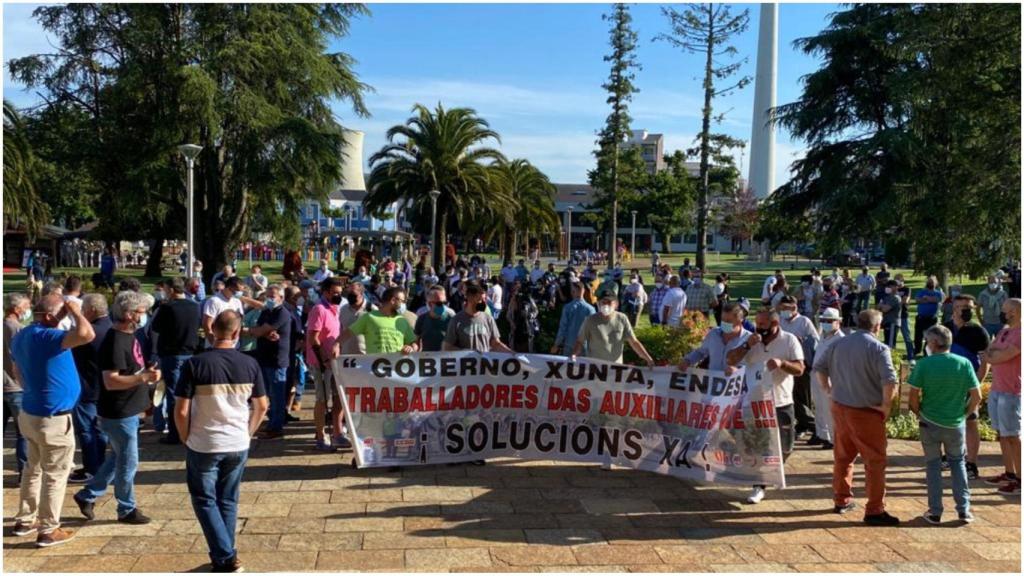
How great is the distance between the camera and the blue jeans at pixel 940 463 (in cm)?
657

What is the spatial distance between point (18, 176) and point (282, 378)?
19.3m

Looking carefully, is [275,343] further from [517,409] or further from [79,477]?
[517,409]

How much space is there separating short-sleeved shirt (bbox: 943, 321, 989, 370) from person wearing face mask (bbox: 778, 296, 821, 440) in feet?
4.71

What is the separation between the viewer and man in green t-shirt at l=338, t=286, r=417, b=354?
8.38 metres

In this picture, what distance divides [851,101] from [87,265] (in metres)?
42.4

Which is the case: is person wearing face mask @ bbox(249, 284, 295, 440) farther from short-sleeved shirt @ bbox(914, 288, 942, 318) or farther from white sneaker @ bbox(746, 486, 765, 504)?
short-sleeved shirt @ bbox(914, 288, 942, 318)

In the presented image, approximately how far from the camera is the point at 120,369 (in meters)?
6.09

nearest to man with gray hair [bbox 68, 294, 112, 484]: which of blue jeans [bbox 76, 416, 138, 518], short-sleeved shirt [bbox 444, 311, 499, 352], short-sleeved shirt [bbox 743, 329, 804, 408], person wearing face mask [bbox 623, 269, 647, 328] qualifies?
blue jeans [bbox 76, 416, 138, 518]

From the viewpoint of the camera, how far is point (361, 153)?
55719mm

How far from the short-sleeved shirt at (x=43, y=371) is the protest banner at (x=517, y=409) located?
239 centimetres

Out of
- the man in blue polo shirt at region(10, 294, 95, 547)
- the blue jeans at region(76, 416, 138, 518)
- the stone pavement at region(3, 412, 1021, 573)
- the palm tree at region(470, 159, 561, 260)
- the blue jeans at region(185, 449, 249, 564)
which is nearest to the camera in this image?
the blue jeans at region(185, 449, 249, 564)

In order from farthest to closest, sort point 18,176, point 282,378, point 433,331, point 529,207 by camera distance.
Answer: point 529,207 < point 18,176 < point 282,378 < point 433,331

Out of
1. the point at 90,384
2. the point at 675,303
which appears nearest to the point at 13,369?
the point at 90,384

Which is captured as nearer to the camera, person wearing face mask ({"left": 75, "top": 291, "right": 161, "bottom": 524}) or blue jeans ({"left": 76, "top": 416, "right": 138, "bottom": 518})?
person wearing face mask ({"left": 75, "top": 291, "right": 161, "bottom": 524})
